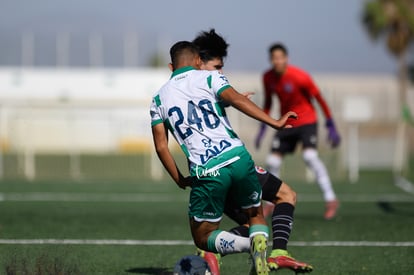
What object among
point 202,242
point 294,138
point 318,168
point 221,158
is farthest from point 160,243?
point 318,168

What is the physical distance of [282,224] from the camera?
25.0 ft

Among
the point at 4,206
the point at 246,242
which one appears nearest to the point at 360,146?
the point at 4,206

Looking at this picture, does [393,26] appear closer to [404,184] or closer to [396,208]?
[404,184]

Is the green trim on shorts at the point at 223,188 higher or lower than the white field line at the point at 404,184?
higher

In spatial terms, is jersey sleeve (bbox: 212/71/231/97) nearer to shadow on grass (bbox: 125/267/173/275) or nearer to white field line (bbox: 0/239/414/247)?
shadow on grass (bbox: 125/267/173/275)

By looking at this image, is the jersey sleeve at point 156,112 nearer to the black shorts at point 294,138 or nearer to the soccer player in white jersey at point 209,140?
the soccer player in white jersey at point 209,140

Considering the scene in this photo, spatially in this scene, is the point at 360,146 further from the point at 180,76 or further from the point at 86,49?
the point at 180,76

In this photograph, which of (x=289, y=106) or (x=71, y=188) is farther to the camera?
(x=71, y=188)

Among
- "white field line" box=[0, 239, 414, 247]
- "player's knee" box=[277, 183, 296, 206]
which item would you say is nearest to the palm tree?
"white field line" box=[0, 239, 414, 247]

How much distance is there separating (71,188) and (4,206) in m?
5.14

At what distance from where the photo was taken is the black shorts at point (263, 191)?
7512 millimetres

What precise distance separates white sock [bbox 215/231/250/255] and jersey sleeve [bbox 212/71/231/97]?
3.87 feet

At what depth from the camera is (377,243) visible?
10031 millimetres

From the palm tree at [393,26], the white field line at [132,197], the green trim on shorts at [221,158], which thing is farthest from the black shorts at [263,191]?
the palm tree at [393,26]
